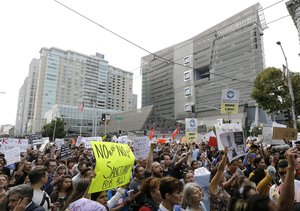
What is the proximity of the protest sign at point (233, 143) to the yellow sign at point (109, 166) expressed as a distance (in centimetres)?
213

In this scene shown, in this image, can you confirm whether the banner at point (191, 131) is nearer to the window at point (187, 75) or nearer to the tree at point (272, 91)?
the tree at point (272, 91)

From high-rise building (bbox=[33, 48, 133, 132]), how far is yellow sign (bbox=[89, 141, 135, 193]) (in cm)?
10582

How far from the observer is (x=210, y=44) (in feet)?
296

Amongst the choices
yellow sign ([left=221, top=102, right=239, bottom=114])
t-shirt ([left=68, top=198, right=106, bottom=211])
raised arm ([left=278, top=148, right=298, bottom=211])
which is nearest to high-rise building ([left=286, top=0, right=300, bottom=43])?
yellow sign ([left=221, top=102, right=239, bottom=114])

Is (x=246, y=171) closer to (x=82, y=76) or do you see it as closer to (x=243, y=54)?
(x=243, y=54)

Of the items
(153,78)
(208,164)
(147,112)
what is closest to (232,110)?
(208,164)

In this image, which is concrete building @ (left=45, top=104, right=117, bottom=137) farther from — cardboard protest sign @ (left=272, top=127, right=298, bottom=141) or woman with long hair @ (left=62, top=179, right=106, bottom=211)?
woman with long hair @ (left=62, top=179, right=106, bottom=211)

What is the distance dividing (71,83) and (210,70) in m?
72.5

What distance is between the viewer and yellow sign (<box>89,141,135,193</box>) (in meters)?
3.62

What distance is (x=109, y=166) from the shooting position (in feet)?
12.9

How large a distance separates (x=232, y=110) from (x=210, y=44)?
85.8 meters

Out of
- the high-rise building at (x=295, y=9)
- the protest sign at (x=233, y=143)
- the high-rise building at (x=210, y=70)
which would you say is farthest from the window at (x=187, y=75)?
the protest sign at (x=233, y=143)

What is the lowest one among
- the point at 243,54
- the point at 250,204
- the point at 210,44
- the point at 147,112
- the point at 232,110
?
the point at 250,204

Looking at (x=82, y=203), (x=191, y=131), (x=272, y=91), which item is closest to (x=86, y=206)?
(x=82, y=203)
